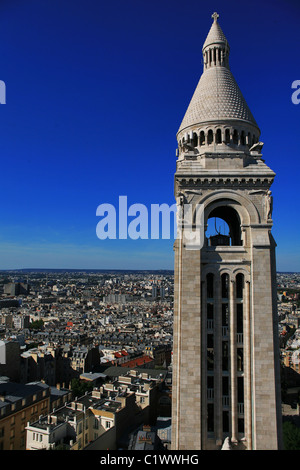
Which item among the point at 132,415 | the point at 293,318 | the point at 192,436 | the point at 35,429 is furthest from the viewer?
the point at 293,318

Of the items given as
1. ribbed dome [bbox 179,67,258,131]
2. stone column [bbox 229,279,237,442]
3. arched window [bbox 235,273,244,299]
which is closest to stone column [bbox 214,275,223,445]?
stone column [bbox 229,279,237,442]

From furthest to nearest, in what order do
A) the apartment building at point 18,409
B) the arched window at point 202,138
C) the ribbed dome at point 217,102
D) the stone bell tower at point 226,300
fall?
the apartment building at point 18,409 → the arched window at point 202,138 → the ribbed dome at point 217,102 → the stone bell tower at point 226,300

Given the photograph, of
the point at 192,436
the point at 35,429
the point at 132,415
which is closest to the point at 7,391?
the point at 35,429

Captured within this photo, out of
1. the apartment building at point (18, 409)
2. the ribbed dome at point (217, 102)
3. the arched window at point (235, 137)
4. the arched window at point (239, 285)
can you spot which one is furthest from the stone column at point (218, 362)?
the apartment building at point (18, 409)

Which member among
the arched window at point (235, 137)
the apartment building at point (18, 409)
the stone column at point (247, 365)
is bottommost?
the apartment building at point (18, 409)

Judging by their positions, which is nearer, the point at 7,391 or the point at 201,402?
the point at 201,402

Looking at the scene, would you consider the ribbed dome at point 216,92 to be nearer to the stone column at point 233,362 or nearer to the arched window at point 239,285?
the arched window at point 239,285

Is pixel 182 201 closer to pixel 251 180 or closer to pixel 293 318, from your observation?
pixel 251 180
